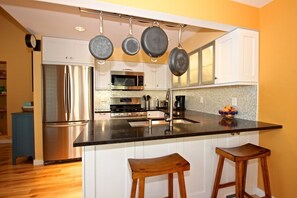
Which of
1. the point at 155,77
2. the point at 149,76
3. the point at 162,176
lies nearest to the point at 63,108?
the point at 149,76

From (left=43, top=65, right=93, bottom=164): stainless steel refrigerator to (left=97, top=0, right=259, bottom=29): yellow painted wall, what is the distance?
6.63 feet

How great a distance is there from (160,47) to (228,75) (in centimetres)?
95

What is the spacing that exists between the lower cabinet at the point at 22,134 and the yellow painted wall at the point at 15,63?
1.60 m

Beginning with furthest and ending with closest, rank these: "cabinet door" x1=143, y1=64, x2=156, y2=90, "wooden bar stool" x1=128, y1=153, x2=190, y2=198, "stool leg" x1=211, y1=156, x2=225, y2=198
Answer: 1. "cabinet door" x1=143, y1=64, x2=156, y2=90
2. "stool leg" x1=211, y1=156, x2=225, y2=198
3. "wooden bar stool" x1=128, y1=153, x2=190, y2=198

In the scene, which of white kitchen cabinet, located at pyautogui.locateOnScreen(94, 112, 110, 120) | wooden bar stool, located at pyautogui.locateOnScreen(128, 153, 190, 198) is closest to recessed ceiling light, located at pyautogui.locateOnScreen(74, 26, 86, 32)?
white kitchen cabinet, located at pyautogui.locateOnScreen(94, 112, 110, 120)

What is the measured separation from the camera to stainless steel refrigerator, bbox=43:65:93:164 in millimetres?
2854

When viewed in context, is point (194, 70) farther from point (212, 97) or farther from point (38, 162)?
point (38, 162)

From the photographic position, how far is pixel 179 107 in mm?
3531

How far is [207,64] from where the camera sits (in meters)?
2.39

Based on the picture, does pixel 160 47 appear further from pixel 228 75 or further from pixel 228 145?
pixel 228 145

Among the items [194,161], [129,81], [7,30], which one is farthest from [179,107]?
[7,30]

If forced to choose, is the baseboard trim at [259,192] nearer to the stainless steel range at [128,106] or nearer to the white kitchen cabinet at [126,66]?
the stainless steel range at [128,106]

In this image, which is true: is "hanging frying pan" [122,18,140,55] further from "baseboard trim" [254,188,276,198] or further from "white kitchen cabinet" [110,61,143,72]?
"baseboard trim" [254,188,276,198]

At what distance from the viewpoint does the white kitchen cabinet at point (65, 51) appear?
2924 millimetres
